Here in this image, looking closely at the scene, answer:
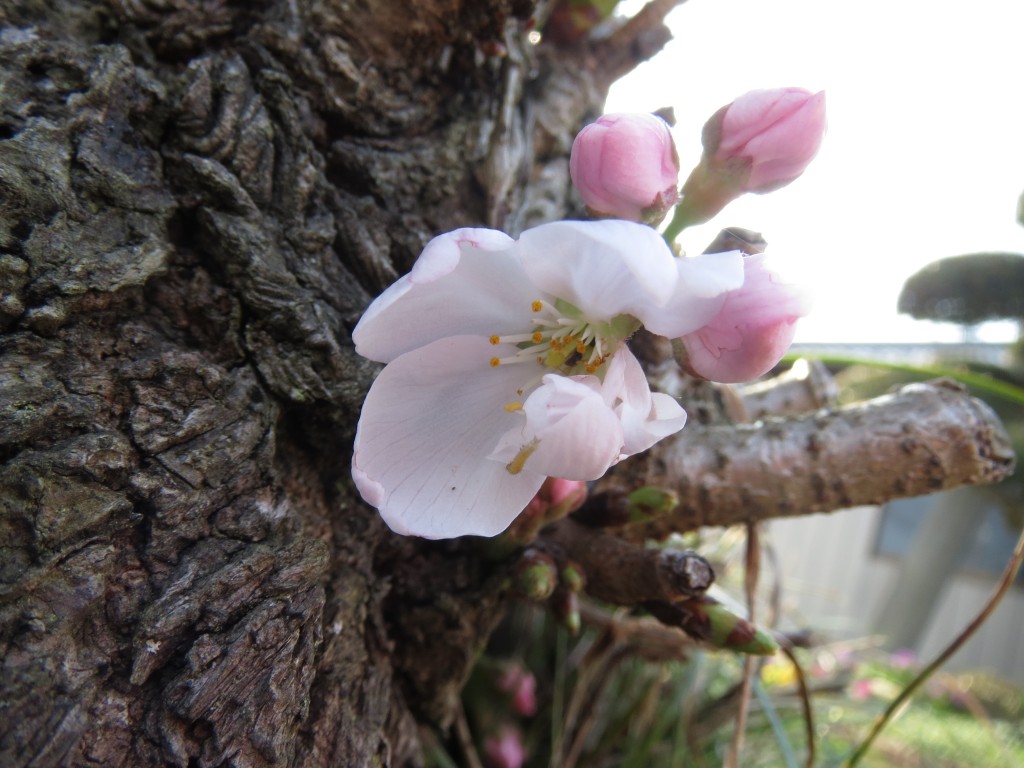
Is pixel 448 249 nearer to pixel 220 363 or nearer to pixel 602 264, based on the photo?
pixel 602 264

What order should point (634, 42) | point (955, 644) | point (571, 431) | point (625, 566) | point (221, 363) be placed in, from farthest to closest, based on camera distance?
point (634, 42)
point (955, 644)
point (625, 566)
point (221, 363)
point (571, 431)

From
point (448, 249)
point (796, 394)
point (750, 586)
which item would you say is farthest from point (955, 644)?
point (448, 249)

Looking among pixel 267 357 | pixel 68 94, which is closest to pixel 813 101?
pixel 267 357

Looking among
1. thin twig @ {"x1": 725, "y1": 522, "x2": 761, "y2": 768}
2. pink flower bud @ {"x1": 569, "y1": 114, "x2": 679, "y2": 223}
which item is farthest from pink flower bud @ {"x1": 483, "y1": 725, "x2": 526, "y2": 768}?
pink flower bud @ {"x1": 569, "y1": 114, "x2": 679, "y2": 223}

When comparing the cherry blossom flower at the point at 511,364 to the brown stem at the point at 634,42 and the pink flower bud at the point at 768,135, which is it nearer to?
the pink flower bud at the point at 768,135

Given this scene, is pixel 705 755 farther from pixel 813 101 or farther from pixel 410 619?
pixel 813 101

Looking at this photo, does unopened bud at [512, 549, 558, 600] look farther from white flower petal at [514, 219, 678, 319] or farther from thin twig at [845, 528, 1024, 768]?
thin twig at [845, 528, 1024, 768]

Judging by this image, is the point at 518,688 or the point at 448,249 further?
the point at 518,688
